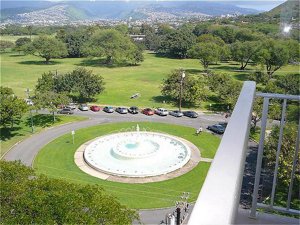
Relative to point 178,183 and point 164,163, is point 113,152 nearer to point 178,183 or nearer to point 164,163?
point 164,163

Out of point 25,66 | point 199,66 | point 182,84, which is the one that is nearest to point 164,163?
point 182,84

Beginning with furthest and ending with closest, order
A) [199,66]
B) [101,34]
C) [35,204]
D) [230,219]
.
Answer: [101,34] < [199,66] < [35,204] < [230,219]

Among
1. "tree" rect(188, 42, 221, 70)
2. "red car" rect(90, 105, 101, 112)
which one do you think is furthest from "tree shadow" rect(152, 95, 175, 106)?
"tree" rect(188, 42, 221, 70)

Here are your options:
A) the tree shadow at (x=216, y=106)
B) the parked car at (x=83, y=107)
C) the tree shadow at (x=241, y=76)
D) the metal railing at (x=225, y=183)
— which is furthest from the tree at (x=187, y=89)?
the metal railing at (x=225, y=183)

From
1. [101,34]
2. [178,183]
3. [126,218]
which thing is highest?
[101,34]

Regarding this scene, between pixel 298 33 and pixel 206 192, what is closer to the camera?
pixel 206 192

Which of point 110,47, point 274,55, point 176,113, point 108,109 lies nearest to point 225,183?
point 176,113

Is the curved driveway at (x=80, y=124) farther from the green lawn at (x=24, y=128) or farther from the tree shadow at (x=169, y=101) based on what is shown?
the tree shadow at (x=169, y=101)
